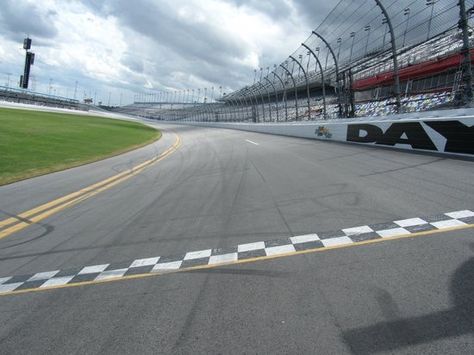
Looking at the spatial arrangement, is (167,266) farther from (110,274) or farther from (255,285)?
(255,285)

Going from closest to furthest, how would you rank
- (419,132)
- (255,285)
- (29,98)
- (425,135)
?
(255,285) < (425,135) < (419,132) < (29,98)

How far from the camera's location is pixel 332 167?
32.8ft

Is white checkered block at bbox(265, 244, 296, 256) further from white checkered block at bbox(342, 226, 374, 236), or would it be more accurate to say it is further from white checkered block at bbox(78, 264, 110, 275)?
white checkered block at bbox(78, 264, 110, 275)

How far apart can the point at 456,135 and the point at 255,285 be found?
9.83 meters

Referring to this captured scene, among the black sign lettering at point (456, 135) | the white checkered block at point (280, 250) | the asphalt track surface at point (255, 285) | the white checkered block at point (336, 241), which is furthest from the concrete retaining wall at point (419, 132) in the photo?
the white checkered block at point (280, 250)

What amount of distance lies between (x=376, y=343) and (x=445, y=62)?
26.9 meters

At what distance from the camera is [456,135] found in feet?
35.7

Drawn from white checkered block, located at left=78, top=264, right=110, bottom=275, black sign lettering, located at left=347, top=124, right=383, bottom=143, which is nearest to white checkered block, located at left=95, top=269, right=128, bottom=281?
white checkered block, located at left=78, top=264, right=110, bottom=275

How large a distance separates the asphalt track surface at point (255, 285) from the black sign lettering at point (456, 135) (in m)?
4.13

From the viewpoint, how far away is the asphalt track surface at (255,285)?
2600 mm

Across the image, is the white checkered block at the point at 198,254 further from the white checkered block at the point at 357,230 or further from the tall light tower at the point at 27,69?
the tall light tower at the point at 27,69

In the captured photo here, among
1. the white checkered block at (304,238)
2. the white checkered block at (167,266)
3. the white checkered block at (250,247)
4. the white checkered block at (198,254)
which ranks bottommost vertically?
the white checkered block at (167,266)

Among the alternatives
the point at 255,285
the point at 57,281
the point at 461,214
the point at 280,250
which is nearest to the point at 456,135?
the point at 461,214

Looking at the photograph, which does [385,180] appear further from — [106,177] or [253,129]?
[253,129]
